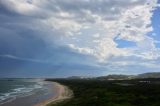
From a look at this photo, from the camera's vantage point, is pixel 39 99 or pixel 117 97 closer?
pixel 117 97

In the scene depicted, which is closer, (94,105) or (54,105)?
(94,105)

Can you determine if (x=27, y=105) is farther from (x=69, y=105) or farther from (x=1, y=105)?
(x=69, y=105)

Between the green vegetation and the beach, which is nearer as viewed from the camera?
the green vegetation

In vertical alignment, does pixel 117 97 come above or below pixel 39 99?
above

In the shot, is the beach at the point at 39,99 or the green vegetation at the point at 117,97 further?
the beach at the point at 39,99

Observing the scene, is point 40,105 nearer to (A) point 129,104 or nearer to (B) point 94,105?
(B) point 94,105

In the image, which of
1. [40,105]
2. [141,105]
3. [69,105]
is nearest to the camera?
[141,105]

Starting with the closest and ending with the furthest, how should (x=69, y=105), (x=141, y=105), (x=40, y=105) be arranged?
1. (x=141, y=105)
2. (x=69, y=105)
3. (x=40, y=105)

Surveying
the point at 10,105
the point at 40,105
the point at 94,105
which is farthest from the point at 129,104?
the point at 10,105

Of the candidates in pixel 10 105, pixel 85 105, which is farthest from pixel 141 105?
pixel 10 105
